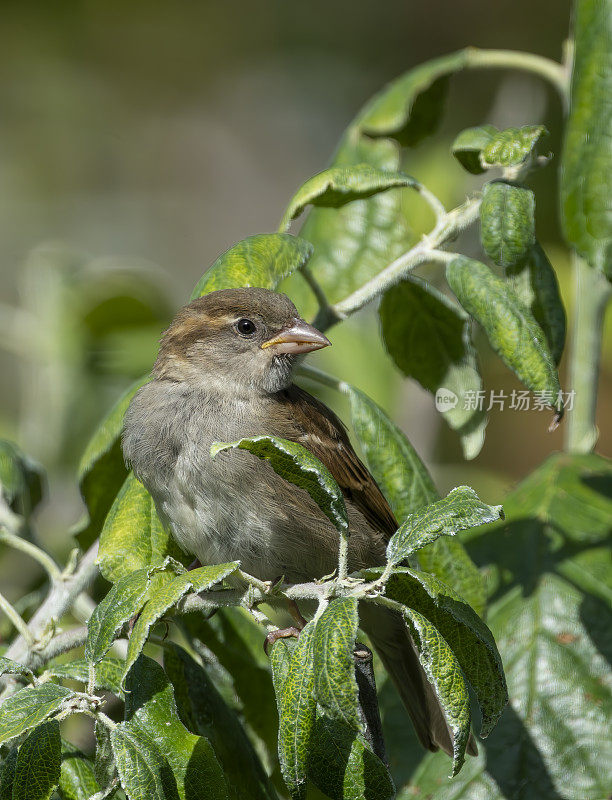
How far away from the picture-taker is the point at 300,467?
4.61 ft

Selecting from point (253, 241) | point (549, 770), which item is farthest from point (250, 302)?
point (549, 770)

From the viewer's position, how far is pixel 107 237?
257 inches

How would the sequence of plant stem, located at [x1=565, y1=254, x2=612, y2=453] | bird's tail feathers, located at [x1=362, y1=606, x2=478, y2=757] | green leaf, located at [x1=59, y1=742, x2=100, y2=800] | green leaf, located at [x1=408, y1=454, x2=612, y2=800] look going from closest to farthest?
green leaf, located at [x1=59, y1=742, x2=100, y2=800], green leaf, located at [x1=408, y1=454, x2=612, y2=800], bird's tail feathers, located at [x1=362, y1=606, x2=478, y2=757], plant stem, located at [x1=565, y1=254, x2=612, y2=453]

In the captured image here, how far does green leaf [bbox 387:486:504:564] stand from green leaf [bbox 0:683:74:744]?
0.52 metres

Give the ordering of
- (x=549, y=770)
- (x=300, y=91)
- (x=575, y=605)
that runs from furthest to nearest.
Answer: (x=300, y=91) < (x=575, y=605) < (x=549, y=770)

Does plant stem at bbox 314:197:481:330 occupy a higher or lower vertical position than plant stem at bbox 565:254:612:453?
higher

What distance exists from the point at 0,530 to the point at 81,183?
206 inches

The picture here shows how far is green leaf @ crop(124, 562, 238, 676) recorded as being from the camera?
1391mm

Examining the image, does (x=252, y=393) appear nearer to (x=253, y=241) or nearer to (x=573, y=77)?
(x=253, y=241)

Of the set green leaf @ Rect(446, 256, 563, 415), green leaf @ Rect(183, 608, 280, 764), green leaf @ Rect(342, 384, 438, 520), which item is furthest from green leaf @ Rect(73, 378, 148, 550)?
green leaf @ Rect(446, 256, 563, 415)

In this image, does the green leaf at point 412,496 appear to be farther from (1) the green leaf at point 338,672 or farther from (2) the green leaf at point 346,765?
(1) the green leaf at point 338,672

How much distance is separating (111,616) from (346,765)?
0.41 m

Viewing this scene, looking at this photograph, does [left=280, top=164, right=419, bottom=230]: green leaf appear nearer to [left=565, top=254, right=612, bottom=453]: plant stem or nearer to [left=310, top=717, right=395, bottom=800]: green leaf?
[left=565, top=254, right=612, bottom=453]: plant stem

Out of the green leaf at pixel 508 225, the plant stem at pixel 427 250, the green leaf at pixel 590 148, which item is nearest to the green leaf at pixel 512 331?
the green leaf at pixel 508 225
